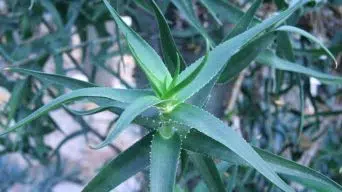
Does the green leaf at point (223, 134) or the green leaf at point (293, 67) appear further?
the green leaf at point (293, 67)

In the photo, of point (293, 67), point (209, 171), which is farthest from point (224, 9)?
point (209, 171)

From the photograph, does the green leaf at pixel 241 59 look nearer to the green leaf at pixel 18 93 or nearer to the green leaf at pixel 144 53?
the green leaf at pixel 144 53

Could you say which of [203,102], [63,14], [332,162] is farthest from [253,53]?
[63,14]

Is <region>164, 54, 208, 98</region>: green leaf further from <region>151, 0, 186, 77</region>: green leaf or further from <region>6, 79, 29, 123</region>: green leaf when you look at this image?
<region>6, 79, 29, 123</region>: green leaf

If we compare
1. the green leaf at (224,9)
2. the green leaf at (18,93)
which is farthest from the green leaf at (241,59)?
the green leaf at (18,93)

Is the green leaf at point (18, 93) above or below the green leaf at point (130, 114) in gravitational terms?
above

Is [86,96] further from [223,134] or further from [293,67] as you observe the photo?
[293,67]

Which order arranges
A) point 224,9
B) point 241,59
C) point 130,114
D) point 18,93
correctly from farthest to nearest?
point 18,93 → point 224,9 → point 241,59 → point 130,114

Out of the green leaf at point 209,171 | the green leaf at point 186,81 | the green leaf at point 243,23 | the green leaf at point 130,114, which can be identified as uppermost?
the green leaf at point 243,23

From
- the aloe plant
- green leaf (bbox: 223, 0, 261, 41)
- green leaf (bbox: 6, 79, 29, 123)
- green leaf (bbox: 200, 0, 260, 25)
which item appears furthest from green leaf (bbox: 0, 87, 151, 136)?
green leaf (bbox: 6, 79, 29, 123)
